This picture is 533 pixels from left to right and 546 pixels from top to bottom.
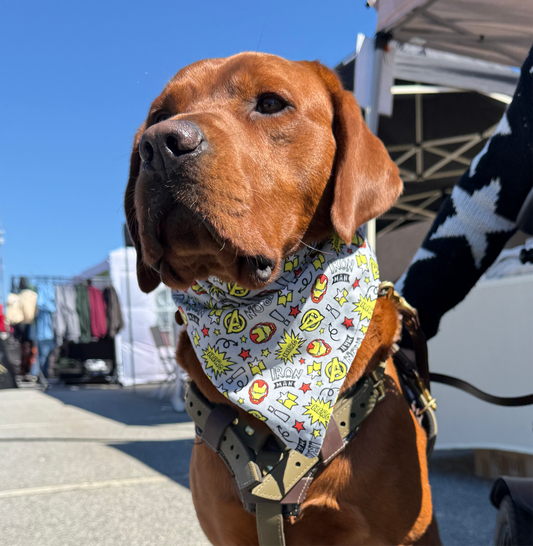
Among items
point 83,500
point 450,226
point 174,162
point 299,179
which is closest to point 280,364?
point 299,179

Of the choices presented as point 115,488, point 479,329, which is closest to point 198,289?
point 479,329

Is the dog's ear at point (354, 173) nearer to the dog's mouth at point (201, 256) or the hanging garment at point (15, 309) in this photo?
the dog's mouth at point (201, 256)

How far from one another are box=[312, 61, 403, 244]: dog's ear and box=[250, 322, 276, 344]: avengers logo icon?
34 centimetres

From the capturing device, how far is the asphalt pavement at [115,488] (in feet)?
8.54

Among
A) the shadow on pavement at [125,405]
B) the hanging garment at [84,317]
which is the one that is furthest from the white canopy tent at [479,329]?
the hanging garment at [84,317]

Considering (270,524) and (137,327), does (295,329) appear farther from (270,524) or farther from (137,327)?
(137,327)

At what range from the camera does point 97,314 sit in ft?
37.4

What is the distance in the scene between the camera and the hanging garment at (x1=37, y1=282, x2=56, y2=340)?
11844 millimetres

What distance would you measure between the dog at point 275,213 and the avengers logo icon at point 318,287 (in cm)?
12

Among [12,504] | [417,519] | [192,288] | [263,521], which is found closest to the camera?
[263,521]

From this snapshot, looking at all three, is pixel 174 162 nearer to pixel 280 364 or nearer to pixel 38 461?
pixel 280 364

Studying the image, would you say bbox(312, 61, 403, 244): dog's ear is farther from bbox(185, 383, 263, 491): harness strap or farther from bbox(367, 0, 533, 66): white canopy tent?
bbox(367, 0, 533, 66): white canopy tent

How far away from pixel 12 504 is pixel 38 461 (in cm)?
115

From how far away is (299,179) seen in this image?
52.8 inches
